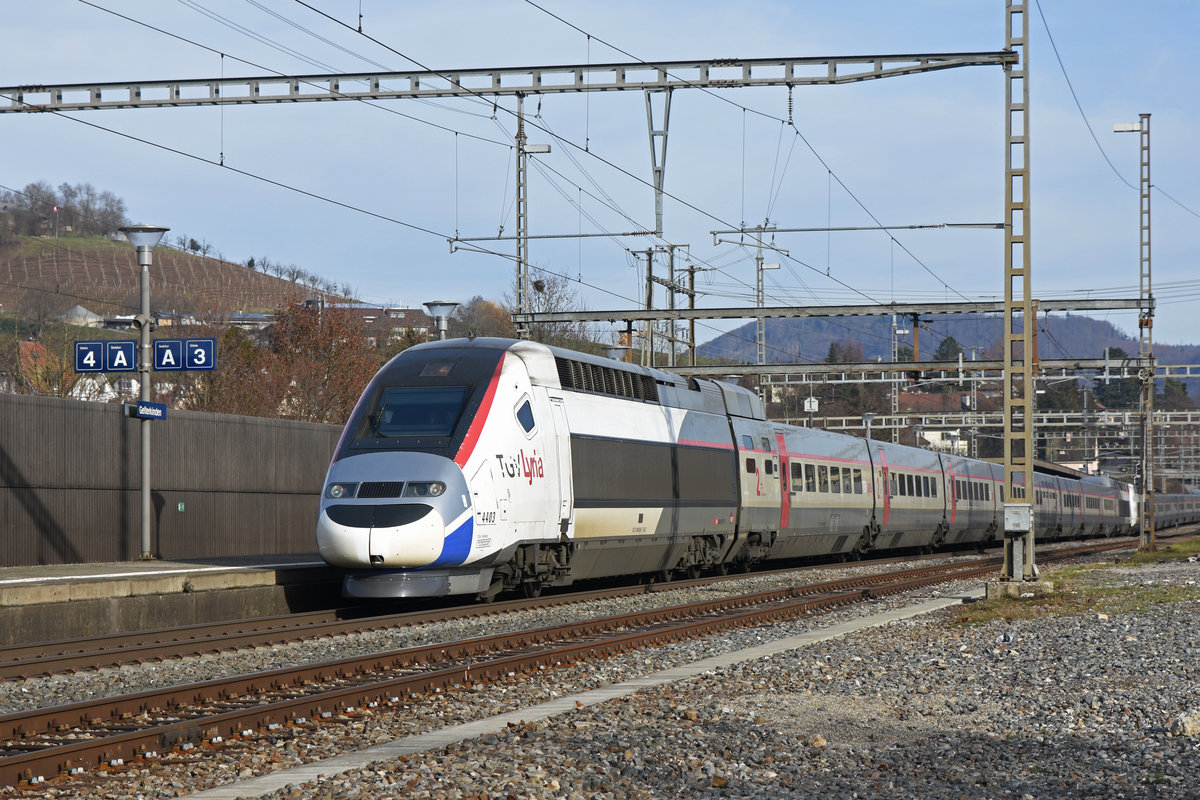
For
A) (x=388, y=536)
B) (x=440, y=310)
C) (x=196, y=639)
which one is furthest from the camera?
(x=440, y=310)

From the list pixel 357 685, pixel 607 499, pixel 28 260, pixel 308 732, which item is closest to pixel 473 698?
pixel 357 685

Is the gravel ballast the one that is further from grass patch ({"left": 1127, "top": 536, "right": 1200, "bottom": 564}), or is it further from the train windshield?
grass patch ({"left": 1127, "top": 536, "right": 1200, "bottom": 564})

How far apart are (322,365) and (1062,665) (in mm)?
45219

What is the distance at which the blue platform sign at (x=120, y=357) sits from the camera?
2227 cm

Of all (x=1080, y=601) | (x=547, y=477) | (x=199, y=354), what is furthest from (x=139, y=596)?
(x=1080, y=601)

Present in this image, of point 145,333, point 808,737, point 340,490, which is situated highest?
point 145,333

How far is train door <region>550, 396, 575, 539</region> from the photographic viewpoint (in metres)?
19.5

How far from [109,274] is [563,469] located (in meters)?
133

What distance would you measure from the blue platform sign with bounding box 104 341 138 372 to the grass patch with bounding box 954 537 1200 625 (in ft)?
45.0

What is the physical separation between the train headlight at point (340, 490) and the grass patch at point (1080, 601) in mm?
7848

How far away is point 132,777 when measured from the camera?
7891 mm

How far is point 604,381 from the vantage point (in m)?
21.5

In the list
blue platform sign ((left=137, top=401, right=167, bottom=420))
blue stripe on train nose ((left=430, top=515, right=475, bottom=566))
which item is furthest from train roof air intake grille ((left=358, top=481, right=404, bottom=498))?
blue platform sign ((left=137, top=401, right=167, bottom=420))

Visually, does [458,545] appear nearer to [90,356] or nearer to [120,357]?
[120,357]
